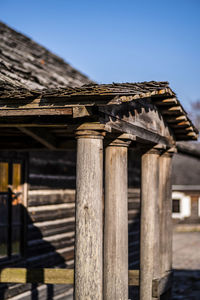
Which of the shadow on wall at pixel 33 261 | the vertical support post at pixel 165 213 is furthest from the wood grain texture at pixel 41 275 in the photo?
the vertical support post at pixel 165 213

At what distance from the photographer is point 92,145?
176 inches

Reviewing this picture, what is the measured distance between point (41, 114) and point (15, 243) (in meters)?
4.33

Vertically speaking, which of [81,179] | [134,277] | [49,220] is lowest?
[134,277]

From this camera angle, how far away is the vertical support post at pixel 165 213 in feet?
23.6

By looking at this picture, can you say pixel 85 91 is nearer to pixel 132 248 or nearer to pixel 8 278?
pixel 8 278

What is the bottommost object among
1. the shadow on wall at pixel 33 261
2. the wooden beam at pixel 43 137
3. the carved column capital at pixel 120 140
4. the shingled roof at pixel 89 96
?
the shadow on wall at pixel 33 261

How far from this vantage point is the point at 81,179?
443 centimetres

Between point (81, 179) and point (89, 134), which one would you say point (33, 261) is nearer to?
point (81, 179)

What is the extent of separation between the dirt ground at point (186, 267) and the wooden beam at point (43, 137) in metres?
4.64

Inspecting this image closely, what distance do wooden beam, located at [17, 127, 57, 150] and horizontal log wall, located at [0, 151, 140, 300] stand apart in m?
1.52

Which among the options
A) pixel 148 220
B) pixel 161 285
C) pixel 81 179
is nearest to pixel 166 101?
pixel 148 220

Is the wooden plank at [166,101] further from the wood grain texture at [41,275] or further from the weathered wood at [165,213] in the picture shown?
the wood grain texture at [41,275]

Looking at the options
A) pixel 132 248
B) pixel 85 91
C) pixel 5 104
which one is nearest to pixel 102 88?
pixel 85 91

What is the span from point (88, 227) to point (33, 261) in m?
4.54
